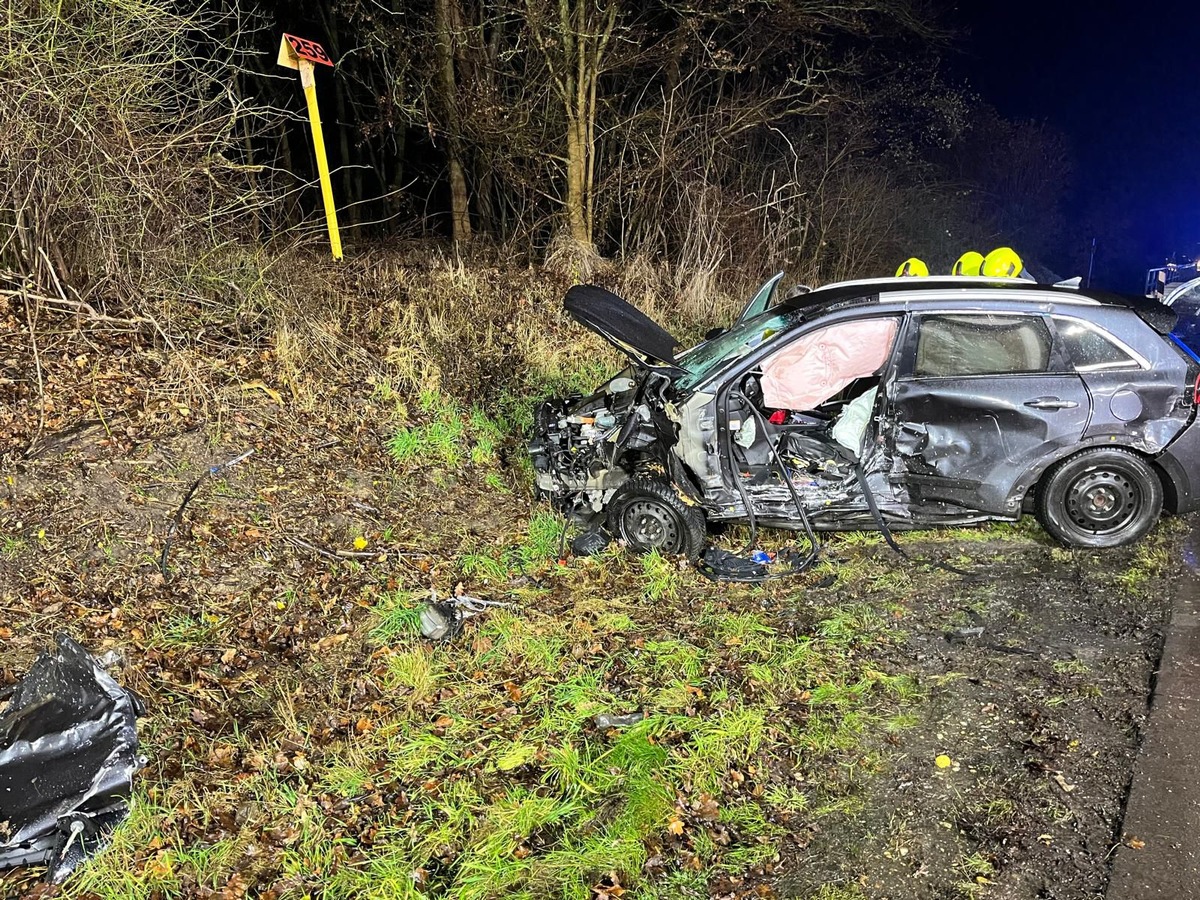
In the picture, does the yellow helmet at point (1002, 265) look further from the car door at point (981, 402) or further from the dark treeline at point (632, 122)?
the dark treeline at point (632, 122)

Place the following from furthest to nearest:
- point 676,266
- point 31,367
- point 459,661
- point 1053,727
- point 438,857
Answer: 1. point 676,266
2. point 31,367
3. point 459,661
4. point 1053,727
5. point 438,857

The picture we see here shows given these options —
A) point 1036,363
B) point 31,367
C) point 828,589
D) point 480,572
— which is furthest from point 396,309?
point 1036,363

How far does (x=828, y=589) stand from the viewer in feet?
16.1

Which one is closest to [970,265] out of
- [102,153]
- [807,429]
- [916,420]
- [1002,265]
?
[1002,265]

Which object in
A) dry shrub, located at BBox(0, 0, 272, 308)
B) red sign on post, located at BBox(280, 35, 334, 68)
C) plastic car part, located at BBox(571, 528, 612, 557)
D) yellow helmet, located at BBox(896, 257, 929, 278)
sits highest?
red sign on post, located at BBox(280, 35, 334, 68)

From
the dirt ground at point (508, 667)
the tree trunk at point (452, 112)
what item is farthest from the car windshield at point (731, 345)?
the tree trunk at point (452, 112)

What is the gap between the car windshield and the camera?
205 inches

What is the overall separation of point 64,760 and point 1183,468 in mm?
6181

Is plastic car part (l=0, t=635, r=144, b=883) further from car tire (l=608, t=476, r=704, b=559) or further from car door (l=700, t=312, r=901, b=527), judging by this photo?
car door (l=700, t=312, r=901, b=527)

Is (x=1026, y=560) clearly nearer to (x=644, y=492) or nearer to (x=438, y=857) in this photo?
(x=644, y=492)

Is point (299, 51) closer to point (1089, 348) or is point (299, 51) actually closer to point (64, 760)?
point (64, 760)

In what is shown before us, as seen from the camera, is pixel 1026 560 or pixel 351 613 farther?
pixel 1026 560

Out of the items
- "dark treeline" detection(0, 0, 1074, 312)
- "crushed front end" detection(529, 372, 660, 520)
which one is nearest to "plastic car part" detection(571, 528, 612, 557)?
"crushed front end" detection(529, 372, 660, 520)

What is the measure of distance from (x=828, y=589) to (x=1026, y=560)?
4.46 feet
